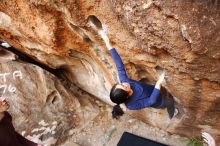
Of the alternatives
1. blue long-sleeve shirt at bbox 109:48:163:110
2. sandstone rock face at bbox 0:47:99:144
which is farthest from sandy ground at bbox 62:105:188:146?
blue long-sleeve shirt at bbox 109:48:163:110

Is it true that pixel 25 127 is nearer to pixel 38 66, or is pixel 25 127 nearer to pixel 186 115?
pixel 38 66

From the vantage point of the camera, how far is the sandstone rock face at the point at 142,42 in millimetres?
3316

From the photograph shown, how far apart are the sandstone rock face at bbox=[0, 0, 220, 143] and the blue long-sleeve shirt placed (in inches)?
7.9

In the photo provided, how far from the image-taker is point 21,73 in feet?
17.6

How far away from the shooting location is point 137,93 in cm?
388

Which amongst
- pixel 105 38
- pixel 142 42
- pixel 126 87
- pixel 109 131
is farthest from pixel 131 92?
pixel 109 131

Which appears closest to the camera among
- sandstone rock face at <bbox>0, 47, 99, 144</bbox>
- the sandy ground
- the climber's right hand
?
the climber's right hand

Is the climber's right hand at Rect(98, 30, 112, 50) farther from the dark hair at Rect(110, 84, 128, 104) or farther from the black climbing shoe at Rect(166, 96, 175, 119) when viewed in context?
the black climbing shoe at Rect(166, 96, 175, 119)

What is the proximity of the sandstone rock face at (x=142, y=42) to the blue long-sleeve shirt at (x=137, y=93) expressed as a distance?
20 cm

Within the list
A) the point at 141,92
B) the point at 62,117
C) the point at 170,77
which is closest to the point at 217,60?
the point at 170,77

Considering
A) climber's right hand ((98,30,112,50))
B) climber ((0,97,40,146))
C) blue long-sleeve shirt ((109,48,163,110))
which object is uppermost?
climber's right hand ((98,30,112,50))

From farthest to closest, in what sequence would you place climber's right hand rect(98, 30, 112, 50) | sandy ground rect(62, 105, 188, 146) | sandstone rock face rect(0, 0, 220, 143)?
sandy ground rect(62, 105, 188, 146), climber's right hand rect(98, 30, 112, 50), sandstone rock face rect(0, 0, 220, 143)

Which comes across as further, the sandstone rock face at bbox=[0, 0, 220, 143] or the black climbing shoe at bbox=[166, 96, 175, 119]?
the black climbing shoe at bbox=[166, 96, 175, 119]

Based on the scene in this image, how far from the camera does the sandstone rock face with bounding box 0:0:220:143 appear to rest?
3316 millimetres
